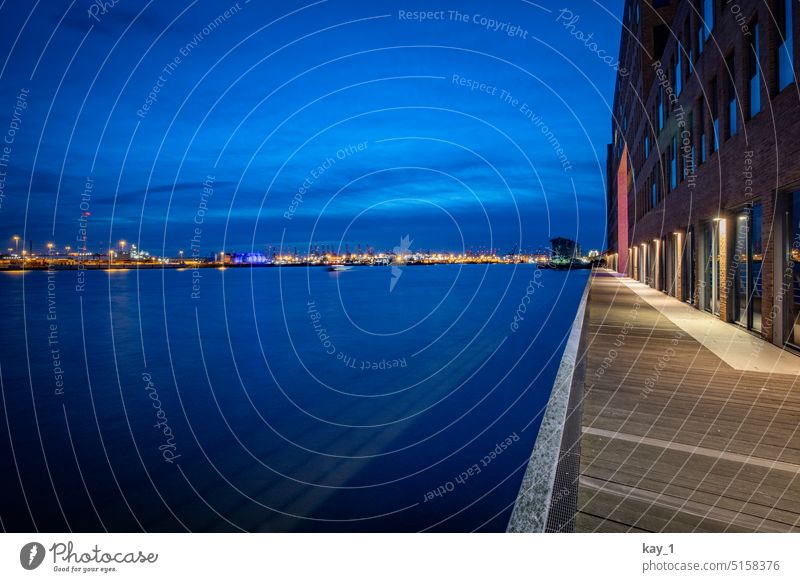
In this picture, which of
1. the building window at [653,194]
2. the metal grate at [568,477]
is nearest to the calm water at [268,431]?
the metal grate at [568,477]

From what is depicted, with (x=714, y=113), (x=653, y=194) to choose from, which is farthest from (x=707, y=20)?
(x=653, y=194)

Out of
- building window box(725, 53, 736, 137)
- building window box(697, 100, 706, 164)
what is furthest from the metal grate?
building window box(697, 100, 706, 164)

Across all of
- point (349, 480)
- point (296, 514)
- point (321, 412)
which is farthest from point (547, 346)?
point (296, 514)

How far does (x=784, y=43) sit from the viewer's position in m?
9.72

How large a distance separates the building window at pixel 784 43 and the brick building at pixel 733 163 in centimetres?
2

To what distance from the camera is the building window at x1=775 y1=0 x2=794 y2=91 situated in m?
9.38

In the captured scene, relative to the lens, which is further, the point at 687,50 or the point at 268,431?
the point at 687,50

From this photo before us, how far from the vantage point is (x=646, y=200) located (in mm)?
31734

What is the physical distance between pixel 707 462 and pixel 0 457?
1212 cm

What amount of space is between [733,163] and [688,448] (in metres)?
11.3

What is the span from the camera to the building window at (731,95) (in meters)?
12.7

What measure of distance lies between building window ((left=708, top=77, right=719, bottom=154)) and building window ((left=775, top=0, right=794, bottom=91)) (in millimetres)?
4631

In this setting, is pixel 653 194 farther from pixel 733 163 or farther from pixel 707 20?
pixel 733 163

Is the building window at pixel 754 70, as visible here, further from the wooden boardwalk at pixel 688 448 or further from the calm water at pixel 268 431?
the calm water at pixel 268 431
